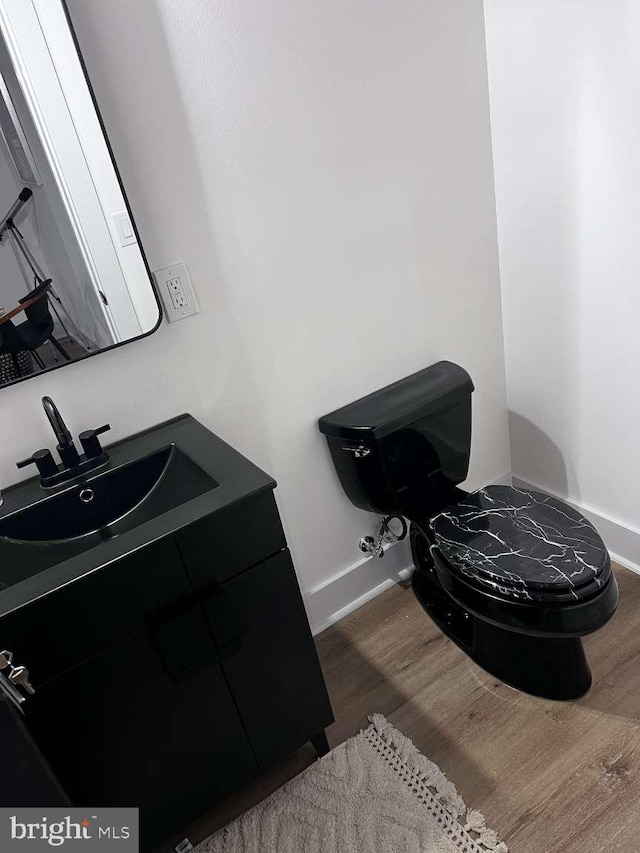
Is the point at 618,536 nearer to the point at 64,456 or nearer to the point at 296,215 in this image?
the point at 296,215

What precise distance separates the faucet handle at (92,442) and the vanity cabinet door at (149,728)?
414mm

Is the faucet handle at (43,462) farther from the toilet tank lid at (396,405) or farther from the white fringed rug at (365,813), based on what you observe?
the white fringed rug at (365,813)

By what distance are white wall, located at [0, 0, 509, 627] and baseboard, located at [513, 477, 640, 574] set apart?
64 centimetres

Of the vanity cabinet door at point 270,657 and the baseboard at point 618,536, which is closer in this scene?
the vanity cabinet door at point 270,657

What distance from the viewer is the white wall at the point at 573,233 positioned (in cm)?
153

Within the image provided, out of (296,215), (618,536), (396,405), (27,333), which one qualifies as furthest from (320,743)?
(296,215)

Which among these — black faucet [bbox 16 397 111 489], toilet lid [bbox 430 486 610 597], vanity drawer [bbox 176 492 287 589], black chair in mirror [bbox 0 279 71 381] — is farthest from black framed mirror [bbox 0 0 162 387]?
toilet lid [bbox 430 486 610 597]

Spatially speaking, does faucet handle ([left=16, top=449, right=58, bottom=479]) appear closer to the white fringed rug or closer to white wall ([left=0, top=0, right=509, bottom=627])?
white wall ([left=0, top=0, right=509, bottom=627])

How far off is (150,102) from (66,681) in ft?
3.70

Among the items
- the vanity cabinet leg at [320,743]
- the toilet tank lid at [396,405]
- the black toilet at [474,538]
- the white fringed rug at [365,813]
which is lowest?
the white fringed rug at [365,813]

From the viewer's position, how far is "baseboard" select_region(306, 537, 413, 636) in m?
2.01

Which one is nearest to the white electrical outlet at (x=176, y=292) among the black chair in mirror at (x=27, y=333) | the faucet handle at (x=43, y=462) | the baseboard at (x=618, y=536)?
the black chair in mirror at (x=27, y=333)

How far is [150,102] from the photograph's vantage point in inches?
53.4

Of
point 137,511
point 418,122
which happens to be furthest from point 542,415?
point 137,511
